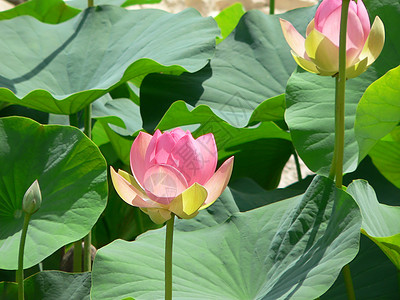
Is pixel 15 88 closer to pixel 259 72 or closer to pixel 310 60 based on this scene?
pixel 259 72

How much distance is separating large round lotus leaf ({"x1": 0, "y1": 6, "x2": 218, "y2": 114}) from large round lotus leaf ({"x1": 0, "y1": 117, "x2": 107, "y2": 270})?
0.25ft

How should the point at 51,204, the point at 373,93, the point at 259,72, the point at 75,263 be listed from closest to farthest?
the point at 373,93 → the point at 51,204 → the point at 75,263 → the point at 259,72

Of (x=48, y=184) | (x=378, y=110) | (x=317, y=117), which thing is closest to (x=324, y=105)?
(x=317, y=117)

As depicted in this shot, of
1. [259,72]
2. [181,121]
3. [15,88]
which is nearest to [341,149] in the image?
[181,121]

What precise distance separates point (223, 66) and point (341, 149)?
0.58 m

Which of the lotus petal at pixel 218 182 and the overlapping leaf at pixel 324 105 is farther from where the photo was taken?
the overlapping leaf at pixel 324 105

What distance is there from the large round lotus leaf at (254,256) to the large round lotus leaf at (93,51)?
1.10 feet

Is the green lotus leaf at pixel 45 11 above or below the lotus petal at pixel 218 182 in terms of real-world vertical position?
above

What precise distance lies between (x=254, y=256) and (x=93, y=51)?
65 centimetres

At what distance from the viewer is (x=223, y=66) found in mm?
1248

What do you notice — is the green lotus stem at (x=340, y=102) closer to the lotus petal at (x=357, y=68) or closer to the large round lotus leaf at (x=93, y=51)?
the lotus petal at (x=357, y=68)

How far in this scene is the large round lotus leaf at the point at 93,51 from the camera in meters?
1.10

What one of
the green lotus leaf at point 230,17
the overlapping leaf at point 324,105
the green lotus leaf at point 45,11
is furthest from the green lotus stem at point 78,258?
the green lotus leaf at point 230,17

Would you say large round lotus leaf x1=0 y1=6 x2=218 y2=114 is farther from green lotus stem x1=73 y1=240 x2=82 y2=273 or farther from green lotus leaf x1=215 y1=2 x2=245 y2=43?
green lotus leaf x1=215 y1=2 x2=245 y2=43
